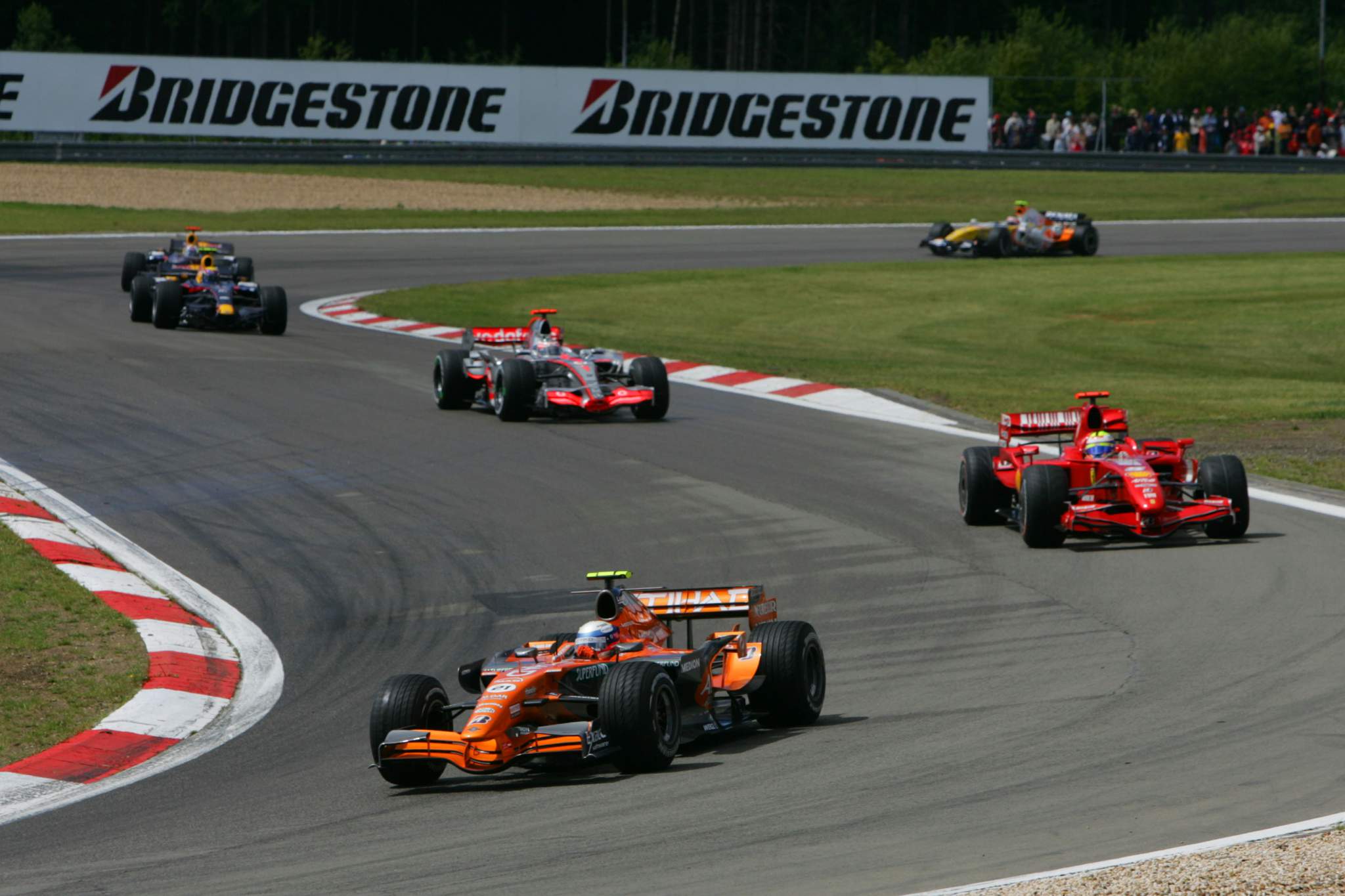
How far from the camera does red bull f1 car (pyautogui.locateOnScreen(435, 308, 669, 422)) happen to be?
19.3m

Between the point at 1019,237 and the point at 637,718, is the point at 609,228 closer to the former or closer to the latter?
the point at 1019,237

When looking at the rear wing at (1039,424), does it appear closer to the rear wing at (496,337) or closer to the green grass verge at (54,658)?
the rear wing at (496,337)

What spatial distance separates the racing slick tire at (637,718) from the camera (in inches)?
320

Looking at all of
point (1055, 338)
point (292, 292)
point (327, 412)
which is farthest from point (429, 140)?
point (327, 412)

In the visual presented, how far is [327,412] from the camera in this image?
1977cm

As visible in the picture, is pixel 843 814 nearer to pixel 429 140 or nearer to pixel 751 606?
pixel 751 606

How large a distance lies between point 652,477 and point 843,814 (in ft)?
29.5

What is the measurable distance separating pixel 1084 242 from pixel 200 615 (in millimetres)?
31538

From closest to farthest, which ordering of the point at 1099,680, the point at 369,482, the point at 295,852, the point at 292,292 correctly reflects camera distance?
the point at 295,852 → the point at 1099,680 → the point at 369,482 → the point at 292,292

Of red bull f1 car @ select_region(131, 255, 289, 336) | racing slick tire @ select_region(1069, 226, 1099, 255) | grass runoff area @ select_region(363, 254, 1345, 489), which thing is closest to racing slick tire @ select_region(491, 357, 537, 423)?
grass runoff area @ select_region(363, 254, 1345, 489)

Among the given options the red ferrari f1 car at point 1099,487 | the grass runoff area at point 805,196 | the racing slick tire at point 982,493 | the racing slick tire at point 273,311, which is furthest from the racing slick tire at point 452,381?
the grass runoff area at point 805,196

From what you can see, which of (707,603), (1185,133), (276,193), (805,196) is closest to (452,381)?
(707,603)

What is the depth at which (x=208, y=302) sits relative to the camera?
2695 cm

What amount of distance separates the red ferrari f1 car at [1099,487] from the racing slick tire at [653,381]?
206 inches
